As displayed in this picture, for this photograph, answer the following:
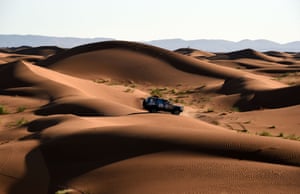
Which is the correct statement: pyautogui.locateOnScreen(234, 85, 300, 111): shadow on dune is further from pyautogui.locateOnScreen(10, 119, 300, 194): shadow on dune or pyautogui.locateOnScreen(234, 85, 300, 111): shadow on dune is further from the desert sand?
pyautogui.locateOnScreen(10, 119, 300, 194): shadow on dune

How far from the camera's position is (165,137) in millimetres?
13789

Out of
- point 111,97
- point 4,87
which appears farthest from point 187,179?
point 4,87

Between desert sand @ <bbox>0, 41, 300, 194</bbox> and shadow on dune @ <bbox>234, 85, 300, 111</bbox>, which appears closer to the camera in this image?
desert sand @ <bbox>0, 41, 300, 194</bbox>

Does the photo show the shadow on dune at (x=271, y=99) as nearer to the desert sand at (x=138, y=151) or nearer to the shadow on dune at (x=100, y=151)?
the desert sand at (x=138, y=151)

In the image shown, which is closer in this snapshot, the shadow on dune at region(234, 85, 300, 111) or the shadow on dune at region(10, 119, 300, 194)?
the shadow on dune at region(10, 119, 300, 194)

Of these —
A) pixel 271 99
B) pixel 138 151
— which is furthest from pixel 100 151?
pixel 271 99

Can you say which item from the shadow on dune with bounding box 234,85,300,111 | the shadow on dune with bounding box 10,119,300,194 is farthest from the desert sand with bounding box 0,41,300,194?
the shadow on dune with bounding box 234,85,300,111

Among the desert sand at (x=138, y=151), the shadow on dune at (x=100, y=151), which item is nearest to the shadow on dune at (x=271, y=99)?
the desert sand at (x=138, y=151)

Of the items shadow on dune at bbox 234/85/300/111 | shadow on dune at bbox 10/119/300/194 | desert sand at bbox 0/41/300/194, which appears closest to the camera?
desert sand at bbox 0/41/300/194

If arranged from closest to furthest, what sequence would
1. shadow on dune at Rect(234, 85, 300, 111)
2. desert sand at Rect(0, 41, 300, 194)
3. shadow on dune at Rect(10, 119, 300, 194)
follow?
desert sand at Rect(0, 41, 300, 194)
shadow on dune at Rect(10, 119, 300, 194)
shadow on dune at Rect(234, 85, 300, 111)

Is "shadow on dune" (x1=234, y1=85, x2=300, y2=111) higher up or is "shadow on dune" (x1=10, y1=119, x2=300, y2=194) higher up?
"shadow on dune" (x1=10, y1=119, x2=300, y2=194)

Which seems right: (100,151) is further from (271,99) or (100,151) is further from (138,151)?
(271,99)

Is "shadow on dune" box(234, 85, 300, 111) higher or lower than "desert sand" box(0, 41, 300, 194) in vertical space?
lower

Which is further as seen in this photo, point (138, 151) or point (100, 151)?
point (100, 151)
